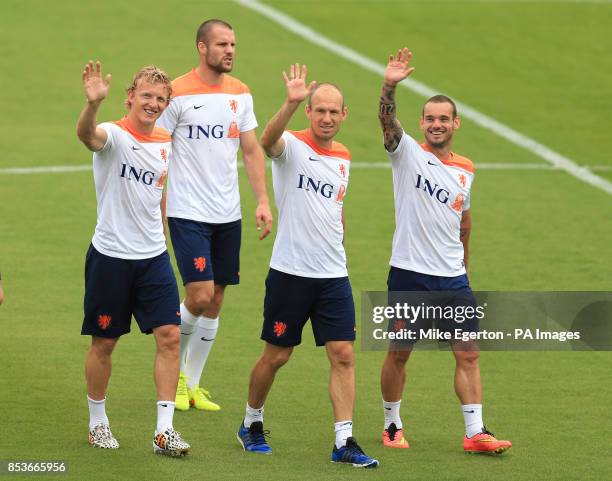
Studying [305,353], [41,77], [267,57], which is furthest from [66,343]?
[267,57]

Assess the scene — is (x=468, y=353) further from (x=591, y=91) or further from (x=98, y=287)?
(x=591, y=91)

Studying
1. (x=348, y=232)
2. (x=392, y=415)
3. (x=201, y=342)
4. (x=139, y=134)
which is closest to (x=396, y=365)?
(x=392, y=415)

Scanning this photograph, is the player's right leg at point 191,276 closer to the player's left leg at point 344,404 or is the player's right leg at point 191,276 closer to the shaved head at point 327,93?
the player's left leg at point 344,404

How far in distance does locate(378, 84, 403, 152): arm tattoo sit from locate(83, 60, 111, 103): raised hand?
79.3 inches

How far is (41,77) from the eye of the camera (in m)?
25.5

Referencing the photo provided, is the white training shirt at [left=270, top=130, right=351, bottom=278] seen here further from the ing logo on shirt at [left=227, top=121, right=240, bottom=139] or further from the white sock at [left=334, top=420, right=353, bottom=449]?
the ing logo on shirt at [left=227, top=121, right=240, bottom=139]

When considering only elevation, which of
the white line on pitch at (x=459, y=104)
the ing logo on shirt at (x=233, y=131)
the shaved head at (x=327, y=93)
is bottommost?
the shaved head at (x=327, y=93)

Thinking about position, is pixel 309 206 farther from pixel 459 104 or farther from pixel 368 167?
pixel 459 104

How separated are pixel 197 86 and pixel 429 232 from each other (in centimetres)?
235

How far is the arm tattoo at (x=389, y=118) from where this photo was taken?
433 inches

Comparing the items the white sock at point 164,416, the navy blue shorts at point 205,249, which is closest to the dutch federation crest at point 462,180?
the navy blue shorts at point 205,249

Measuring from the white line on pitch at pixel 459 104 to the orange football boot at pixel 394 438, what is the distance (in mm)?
10617

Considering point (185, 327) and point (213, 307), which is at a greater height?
point (213, 307)

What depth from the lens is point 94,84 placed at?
1024 cm
